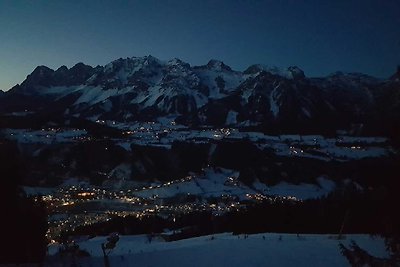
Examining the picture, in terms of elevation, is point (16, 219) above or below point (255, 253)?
above

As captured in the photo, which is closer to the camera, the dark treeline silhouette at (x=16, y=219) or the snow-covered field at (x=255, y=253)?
the snow-covered field at (x=255, y=253)

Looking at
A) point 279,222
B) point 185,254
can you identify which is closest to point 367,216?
point 279,222

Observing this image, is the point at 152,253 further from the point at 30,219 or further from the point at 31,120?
the point at 31,120

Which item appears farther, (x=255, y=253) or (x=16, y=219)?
(x=16, y=219)

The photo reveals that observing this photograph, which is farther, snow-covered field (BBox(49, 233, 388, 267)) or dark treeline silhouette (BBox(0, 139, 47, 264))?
dark treeline silhouette (BBox(0, 139, 47, 264))
